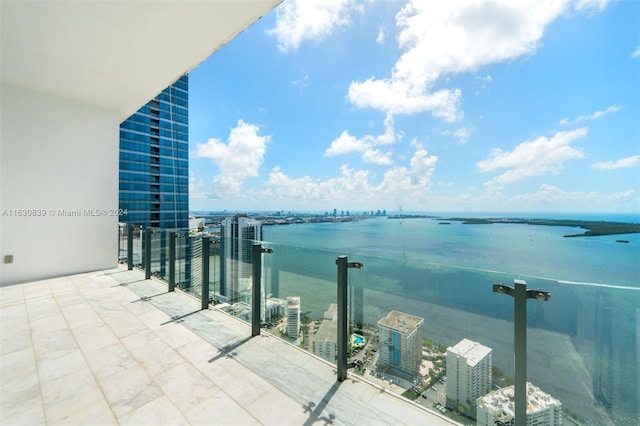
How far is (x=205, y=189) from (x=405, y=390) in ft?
108

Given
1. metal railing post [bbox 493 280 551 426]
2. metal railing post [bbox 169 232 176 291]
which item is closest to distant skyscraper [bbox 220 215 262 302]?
metal railing post [bbox 169 232 176 291]

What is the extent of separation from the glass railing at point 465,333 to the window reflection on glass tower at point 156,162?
124ft

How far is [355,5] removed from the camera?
7148 millimetres

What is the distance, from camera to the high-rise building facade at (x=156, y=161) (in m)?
37.1

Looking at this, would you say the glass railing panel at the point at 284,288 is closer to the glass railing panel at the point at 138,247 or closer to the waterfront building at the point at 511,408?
the waterfront building at the point at 511,408

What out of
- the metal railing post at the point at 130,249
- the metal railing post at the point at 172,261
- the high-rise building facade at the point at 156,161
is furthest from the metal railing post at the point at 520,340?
the high-rise building facade at the point at 156,161

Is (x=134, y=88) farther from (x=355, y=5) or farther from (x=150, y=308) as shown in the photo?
(x=355, y=5)

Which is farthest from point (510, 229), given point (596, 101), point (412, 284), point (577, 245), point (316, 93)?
point (412, 284)

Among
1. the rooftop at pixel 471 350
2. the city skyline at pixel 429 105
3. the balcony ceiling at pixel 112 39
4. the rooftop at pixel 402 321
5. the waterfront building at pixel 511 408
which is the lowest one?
the waterfront building at pixel 511 408

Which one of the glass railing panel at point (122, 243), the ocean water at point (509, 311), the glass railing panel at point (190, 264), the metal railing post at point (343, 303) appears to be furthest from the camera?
the glass railing panel at point (122, 243)

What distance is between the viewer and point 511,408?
1.36 metres

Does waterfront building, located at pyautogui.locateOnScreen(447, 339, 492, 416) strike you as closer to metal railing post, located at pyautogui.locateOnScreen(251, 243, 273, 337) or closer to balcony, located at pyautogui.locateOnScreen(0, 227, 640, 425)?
balcony, located at pyautogui.locateOnScreen(0, 227, 640, 425)

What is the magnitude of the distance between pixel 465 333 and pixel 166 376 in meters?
2.12

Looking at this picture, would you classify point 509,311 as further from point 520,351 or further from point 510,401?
point 510,401
